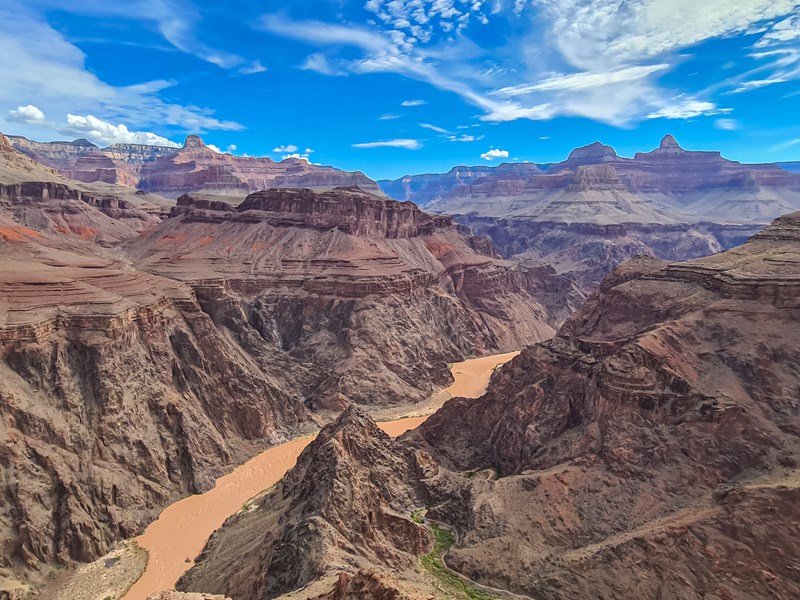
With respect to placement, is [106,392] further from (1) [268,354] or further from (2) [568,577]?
(2) [568,577]

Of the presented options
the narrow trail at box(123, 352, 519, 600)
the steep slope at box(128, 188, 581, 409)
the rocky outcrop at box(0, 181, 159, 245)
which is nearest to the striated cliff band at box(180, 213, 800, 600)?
the narrow trail at box(123, 352, 519, 600)

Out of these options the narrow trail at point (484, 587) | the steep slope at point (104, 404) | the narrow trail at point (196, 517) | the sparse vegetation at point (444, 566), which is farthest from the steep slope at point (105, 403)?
the narrow trail at point (484, 587)

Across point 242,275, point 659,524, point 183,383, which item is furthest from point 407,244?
point 659,524

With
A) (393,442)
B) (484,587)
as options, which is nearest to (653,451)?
(484,587)

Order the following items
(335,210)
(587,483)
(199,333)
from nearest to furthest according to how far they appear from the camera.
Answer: (587,483) < (199,333) < (335,210)

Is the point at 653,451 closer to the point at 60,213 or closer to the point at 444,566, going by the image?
the point at 444,566

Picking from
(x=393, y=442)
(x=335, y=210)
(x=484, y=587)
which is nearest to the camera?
(x=484, y=587)

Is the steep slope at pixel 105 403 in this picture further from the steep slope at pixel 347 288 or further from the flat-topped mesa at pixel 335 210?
the flat-topped mesa at pixel 335 210
